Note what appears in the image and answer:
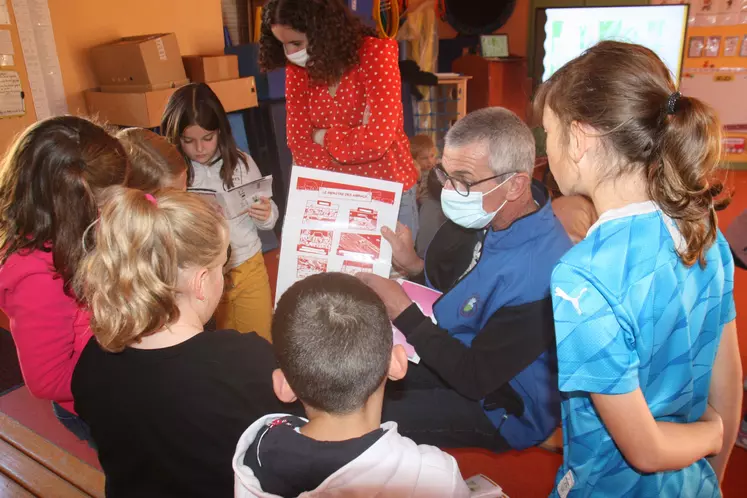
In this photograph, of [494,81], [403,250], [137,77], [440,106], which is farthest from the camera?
[494,81]

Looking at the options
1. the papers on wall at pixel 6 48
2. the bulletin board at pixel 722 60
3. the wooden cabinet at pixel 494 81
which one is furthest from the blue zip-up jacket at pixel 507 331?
the bulletin board at pixel 722 60

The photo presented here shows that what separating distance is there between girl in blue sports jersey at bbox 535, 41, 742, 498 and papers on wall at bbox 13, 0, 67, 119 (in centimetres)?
335

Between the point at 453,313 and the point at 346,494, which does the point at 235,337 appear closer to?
the point at 346,494

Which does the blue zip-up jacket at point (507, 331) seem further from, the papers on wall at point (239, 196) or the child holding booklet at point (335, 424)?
the papers on wall at point (239, 196)

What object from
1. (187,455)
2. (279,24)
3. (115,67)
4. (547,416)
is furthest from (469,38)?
(187,455)

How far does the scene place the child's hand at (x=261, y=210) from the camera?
239 centimetres

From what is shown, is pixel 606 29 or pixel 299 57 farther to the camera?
pixel 606 29

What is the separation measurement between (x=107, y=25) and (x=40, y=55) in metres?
0.53

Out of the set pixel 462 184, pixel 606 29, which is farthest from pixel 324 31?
pixel 606 29

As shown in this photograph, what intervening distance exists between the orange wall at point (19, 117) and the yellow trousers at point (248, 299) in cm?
181

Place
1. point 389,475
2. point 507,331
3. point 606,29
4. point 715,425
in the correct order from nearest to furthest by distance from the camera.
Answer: point 389,475, point 715,425, point 507,331, point 606,29

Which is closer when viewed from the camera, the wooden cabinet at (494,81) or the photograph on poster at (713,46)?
the photograph on poster at (713,46)

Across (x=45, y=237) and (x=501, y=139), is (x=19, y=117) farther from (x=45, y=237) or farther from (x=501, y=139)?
(x=501, y=139)

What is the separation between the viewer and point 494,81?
6.55m
